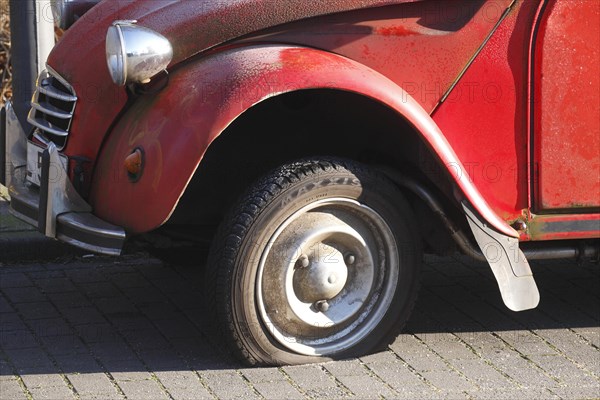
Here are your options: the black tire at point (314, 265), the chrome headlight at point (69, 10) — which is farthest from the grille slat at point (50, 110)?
the black tire at point (314, 265)

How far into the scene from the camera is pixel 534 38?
13.6ft

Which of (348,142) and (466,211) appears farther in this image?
(348,142)

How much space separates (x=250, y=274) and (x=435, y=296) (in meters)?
1.32

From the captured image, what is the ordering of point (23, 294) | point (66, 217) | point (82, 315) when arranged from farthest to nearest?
point (23, 294)
point (82, 315)
point (66, 217)

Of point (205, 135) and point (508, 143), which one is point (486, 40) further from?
point (205, 135)

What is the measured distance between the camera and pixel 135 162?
3971mm

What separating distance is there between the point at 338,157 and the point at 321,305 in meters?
0.57

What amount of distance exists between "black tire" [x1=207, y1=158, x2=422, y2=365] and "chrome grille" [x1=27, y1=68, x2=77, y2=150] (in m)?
0.81

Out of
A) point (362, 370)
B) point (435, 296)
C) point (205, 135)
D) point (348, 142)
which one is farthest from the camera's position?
point (435, 296)

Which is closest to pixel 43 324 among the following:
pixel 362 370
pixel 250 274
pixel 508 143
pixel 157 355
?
pixel 157 355

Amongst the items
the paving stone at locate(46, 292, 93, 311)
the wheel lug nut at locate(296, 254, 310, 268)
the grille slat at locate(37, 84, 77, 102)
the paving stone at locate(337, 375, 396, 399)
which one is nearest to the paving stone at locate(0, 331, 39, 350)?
the paving stone at locate(46, 292, 93, 311)

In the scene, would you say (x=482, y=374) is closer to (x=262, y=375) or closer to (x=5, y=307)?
(x=262, y=375)

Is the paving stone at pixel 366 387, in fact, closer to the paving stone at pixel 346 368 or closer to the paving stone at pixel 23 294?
the paving stone at pixel 346 368

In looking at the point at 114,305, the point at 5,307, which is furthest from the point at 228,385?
the point at 5,307
